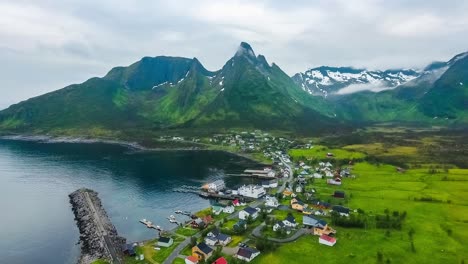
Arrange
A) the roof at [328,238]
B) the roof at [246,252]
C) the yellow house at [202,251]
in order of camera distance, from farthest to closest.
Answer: the roof at [328,238], the yellow house at [202,251], the roof at [246,252]

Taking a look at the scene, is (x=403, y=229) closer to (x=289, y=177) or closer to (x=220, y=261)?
(x=220, y=261)

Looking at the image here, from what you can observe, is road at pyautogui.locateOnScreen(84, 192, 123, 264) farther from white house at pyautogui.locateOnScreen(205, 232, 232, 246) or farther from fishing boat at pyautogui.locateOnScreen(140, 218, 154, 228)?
white house at pyautogui.locateOnScreen(205, 232, 232, 246)

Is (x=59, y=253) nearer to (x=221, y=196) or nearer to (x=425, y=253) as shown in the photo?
(x=221, y=196)

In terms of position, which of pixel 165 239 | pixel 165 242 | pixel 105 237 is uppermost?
pixel 165 239

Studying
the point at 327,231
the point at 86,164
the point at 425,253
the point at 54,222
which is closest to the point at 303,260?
the point at 327,231

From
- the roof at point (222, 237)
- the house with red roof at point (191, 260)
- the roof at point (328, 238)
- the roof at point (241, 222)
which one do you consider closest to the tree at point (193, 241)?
the roof at point (222, 237)

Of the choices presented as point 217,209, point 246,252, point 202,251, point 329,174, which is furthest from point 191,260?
point 329,174

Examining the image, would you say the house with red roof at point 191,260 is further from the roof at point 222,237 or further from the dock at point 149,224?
the dock at point 149,224

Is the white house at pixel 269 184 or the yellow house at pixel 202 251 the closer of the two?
the yellow house at pixel 202 251
